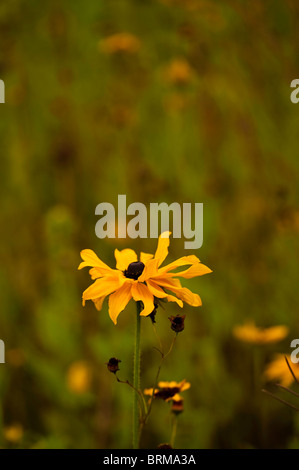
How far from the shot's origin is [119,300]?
28.0 inches

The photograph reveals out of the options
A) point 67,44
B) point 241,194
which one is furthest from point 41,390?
point 67,44

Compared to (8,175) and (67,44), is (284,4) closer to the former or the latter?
(67,44)

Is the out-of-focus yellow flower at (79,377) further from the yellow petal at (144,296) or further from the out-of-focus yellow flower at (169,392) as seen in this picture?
the yellow petal at (144,296)

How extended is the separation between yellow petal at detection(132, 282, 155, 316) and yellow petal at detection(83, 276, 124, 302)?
25 millimetres

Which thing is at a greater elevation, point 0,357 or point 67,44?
point 67,44

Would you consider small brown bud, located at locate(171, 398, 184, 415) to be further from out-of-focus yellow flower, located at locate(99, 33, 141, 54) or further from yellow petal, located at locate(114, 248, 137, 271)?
out-of-focus yellow flower, located at locate(99, 33, 141, 54)

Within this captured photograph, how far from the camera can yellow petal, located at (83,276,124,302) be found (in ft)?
2.30

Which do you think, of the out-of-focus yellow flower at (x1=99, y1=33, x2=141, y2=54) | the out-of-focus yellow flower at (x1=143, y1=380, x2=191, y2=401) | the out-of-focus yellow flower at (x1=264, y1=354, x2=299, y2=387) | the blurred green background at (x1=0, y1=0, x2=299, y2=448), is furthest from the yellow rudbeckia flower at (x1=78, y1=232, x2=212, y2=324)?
the out-of-focus yellow flower at (x1=99, y1=33, x2=141, y2=54)

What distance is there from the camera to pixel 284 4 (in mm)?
1877

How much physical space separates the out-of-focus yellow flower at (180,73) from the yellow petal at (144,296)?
1.48 meters

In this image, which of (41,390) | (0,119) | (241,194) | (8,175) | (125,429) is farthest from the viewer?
(0,119)

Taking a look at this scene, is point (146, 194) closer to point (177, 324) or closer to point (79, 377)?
point (79, 377)

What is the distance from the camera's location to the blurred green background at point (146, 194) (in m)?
1.50

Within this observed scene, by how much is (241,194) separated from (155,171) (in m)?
0.39
